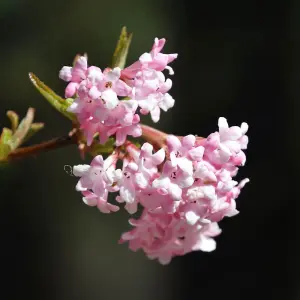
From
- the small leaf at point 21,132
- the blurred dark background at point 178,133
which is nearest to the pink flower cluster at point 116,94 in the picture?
the small leaf at point 21,132

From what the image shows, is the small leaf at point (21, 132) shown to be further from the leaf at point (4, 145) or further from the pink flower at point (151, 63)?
the pink flower at point (151, 63)

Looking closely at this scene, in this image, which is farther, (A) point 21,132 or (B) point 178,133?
(B) point 178,133

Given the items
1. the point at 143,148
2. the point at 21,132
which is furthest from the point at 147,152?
the point at 21,132

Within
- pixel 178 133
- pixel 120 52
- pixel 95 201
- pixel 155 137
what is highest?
pixel 178 133

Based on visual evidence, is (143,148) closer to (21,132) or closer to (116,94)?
(116,94)

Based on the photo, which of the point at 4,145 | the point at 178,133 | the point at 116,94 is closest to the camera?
the point at 116,94

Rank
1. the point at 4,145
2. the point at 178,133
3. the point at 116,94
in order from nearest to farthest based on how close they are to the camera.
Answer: the point at 116,94, the point at 4,145, the point at 178,133
